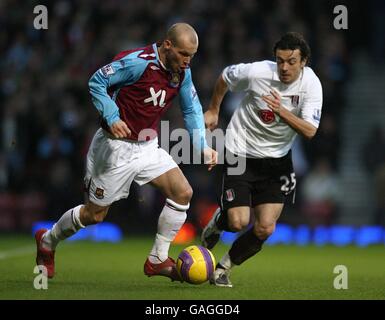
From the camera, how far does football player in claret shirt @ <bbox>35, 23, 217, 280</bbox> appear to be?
8992 millimetres

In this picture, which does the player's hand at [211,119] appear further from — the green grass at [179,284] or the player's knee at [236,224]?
the green grass at [179,284]

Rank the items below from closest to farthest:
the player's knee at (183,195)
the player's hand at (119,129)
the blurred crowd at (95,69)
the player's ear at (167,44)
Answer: the player's hand at (119,129), the player's ear at (167,44), the player's knee at (183,195), the blurred crowd at (95,69)

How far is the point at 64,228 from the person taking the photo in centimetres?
937

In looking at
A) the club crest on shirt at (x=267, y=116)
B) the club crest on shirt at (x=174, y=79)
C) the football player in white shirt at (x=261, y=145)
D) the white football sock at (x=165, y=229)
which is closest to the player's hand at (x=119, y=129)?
the club crest on shirt at (x=174, y=79)

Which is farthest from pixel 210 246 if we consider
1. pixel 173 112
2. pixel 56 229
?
pixel 173 112

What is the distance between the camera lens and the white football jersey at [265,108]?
9477mm

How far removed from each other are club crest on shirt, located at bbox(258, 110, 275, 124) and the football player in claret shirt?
58 centimetres

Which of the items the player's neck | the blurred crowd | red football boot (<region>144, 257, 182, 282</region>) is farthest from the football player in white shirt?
the blurred crowd

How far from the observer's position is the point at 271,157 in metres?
9.69

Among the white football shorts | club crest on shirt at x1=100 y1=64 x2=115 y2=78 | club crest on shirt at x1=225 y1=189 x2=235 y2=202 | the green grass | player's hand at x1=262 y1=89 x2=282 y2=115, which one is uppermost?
club crest on shirt at x1=100 y1=64 x2=115 y2=78

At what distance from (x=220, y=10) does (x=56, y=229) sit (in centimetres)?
1119

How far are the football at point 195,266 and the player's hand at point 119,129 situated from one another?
1.25m

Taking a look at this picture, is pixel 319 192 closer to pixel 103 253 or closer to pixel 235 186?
pixel 103 253

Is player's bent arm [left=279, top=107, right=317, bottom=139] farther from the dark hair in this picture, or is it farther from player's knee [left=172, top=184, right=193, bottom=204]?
player's knee [left=172, top=184, right=193, bottom=204]
